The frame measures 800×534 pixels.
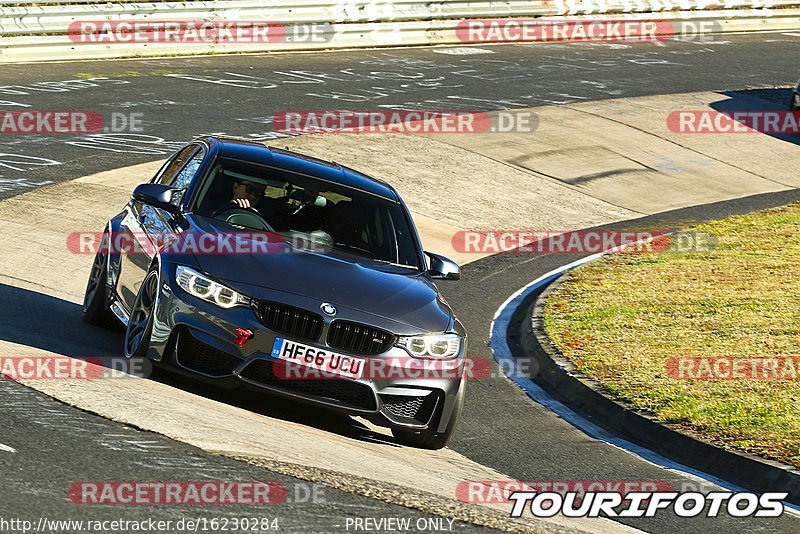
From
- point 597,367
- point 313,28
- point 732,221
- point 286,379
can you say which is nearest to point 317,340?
point 286,379

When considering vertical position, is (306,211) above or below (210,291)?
above

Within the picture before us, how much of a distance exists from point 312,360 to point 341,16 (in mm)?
19184

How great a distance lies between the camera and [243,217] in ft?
26.4

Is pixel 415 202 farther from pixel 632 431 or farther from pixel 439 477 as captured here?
pixel 439 477

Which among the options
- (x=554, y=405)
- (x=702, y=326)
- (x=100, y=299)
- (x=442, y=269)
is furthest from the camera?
(x=702, y=326)

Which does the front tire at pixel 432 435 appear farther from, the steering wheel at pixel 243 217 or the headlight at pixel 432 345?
the steering wheel at pixel 243 217

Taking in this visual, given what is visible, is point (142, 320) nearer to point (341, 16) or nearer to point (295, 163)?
point (295, 163)

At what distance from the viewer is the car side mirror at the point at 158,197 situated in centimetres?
791

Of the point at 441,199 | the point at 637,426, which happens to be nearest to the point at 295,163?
the point at 637,426

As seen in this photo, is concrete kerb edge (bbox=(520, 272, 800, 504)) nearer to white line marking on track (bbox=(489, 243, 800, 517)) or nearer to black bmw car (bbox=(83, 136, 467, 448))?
white line marking on track (bbox=(489, 243, 800, 517))

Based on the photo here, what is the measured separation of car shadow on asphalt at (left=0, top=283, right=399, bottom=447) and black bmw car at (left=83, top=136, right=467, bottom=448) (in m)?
0.23

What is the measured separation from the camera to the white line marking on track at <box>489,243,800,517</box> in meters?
7.87

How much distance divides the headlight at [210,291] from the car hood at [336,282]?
6 cm

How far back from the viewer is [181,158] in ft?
30.1
